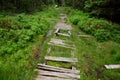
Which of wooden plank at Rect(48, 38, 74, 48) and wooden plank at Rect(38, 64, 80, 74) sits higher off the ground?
wooden plank at Rect(48, 38, 74, 48)

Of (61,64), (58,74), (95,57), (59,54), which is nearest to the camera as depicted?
(58,74)

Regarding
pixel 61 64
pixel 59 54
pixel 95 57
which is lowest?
pixel 95 57

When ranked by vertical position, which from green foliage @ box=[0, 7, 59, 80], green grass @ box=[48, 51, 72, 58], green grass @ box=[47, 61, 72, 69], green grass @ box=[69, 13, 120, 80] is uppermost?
green foliage @ box=[0, 7, 59, 80]

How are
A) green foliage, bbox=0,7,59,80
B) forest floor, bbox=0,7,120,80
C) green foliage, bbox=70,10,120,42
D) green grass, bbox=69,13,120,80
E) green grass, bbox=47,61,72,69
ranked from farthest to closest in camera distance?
1. green foliage, bbox=70,10,120,42
2. green grass, bbox=47,61,72,69
3. green grass, bbox=69,13,120,80
4. forest floor, bbox=0,7,120,80
5. green foliage, bbox=0,7,59,80

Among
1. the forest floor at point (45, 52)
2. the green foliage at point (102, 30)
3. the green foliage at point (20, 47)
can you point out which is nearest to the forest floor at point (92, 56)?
the forest floor at point (45, 52)

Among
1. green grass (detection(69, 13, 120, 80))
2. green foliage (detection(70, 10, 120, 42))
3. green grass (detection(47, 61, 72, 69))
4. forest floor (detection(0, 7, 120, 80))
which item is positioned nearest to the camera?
forest floor (detection(0, 7, 120, 80))

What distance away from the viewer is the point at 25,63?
26.9 ft

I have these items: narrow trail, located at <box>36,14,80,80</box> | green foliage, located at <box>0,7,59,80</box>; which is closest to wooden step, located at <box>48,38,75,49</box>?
narrow trail, located at <box>36,14,80,80</box>

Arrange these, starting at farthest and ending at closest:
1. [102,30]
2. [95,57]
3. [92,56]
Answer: [102,30] < [92,56] < [95,57]

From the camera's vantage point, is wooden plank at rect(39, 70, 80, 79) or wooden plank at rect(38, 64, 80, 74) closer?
wooden plank at rect(39, 70, 80, 79)

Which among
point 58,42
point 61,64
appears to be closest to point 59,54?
point 61,64

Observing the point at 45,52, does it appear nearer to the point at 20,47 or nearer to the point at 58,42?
the point at 20,47

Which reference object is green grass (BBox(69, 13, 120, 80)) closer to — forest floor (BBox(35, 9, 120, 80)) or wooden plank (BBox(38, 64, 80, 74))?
forest floor (BBox(35, 9, 120, 80))

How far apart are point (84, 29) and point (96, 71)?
7.34 m
